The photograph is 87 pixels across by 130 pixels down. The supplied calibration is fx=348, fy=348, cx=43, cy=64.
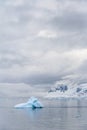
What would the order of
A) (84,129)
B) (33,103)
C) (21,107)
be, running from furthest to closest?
(21,107)
(33,103)
(84,129)

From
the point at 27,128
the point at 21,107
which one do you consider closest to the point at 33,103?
the point at 21,107

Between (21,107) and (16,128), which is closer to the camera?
(16,128)

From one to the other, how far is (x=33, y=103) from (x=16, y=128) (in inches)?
2128

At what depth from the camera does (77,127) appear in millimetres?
57594

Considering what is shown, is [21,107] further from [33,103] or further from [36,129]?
[36,129]

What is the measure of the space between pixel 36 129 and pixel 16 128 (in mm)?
3786

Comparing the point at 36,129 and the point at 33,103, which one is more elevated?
the point at 33,103

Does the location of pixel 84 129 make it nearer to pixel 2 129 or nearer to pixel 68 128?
pixel 68 128

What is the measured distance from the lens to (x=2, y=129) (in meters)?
56.5

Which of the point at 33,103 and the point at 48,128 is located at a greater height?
the point at 33,103

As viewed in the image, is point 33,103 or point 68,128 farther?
point 33,103

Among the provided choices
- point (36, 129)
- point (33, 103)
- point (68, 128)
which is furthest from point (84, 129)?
point (33, 103)

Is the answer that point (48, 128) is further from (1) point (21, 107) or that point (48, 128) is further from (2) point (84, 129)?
(1) point (21, 107)

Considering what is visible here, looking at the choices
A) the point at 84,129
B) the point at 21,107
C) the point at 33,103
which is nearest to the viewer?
the point at 84,129
